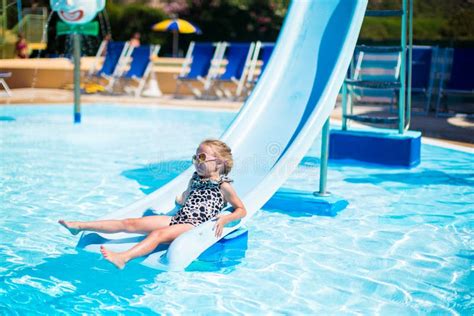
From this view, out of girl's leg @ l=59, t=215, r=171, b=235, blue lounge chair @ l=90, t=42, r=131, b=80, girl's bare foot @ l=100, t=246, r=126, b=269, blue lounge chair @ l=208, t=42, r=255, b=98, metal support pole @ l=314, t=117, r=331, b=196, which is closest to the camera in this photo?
girl's bare foot @ l=100, t=246, r=126, b=269

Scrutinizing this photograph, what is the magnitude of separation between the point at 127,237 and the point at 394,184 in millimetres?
3239

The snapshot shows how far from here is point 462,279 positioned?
3840 millimetres

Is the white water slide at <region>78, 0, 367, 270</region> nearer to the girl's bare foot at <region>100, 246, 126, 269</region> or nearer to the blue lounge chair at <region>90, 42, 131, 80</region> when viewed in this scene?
the girl's bare foot at <region>100, 246, 126, 269</region>

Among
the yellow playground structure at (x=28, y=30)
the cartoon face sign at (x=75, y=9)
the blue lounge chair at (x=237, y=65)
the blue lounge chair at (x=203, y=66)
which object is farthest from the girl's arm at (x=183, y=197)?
the yellow playground structure at (x=28, y=30)

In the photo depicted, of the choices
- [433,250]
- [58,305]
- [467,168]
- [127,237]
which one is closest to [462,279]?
[433,250]

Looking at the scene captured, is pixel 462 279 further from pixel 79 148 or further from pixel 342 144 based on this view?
pixel 79 148

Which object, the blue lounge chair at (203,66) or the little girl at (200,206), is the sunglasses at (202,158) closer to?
the little girl at (200,206)

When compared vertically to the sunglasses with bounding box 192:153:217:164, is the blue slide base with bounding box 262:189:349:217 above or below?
below

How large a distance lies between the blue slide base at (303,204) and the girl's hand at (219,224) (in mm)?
1523

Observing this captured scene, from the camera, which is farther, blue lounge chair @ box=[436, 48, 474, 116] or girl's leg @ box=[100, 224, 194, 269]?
blue lounge chair @ box=[436, 48, 474, 116]

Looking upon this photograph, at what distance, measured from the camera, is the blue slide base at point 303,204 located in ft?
17.1

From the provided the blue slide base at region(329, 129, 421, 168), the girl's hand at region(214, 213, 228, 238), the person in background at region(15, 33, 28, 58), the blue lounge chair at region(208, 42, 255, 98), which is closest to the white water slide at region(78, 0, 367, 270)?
the girl's hand at region(214, 213, 228, 238)

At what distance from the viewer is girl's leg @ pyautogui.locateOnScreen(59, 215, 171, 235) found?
370 cm

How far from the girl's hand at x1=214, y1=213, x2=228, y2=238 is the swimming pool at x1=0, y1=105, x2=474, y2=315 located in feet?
0.87
